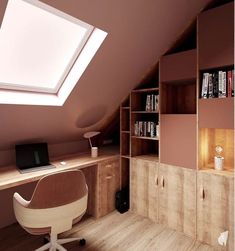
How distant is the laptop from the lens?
2270 millimetres

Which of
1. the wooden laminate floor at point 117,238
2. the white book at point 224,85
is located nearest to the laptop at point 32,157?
the wooden laminate floor at point 117,238

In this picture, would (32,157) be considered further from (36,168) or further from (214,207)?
(214,207)

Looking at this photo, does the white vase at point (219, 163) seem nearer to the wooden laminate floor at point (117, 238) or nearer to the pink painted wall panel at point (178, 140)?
the pink painted wall panel at point (178, 140)

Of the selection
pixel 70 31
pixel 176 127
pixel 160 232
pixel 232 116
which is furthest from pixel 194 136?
pixel 70 31

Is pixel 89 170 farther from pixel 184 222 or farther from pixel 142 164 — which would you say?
pixel 184 222

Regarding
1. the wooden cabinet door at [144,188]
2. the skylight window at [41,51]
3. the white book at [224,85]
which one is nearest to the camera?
the skylight window at [41,51]

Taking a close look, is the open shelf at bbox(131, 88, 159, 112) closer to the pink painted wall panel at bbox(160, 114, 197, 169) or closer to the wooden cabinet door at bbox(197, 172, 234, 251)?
the pink painted wall panel at bbox(160, 114, 197, 169)

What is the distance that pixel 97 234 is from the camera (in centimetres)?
232

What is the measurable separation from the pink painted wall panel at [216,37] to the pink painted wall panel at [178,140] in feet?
1.90

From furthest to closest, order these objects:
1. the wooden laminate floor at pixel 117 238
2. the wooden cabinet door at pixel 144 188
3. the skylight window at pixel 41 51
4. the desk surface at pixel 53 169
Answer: the wooden cabinet door at pixel 144 188
the wooden laminate floor at pixel 117 238
the desk surface at pixel 53 169
the skylight window at pixel 41 51

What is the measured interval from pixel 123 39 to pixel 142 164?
4.93 ft

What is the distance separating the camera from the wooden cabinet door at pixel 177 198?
2.25 m

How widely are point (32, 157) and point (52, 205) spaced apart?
87cm

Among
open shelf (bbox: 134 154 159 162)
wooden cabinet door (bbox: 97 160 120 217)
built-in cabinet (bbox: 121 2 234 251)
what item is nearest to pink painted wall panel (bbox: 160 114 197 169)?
built-in cabinet (bbox: 121 2 234 251)
